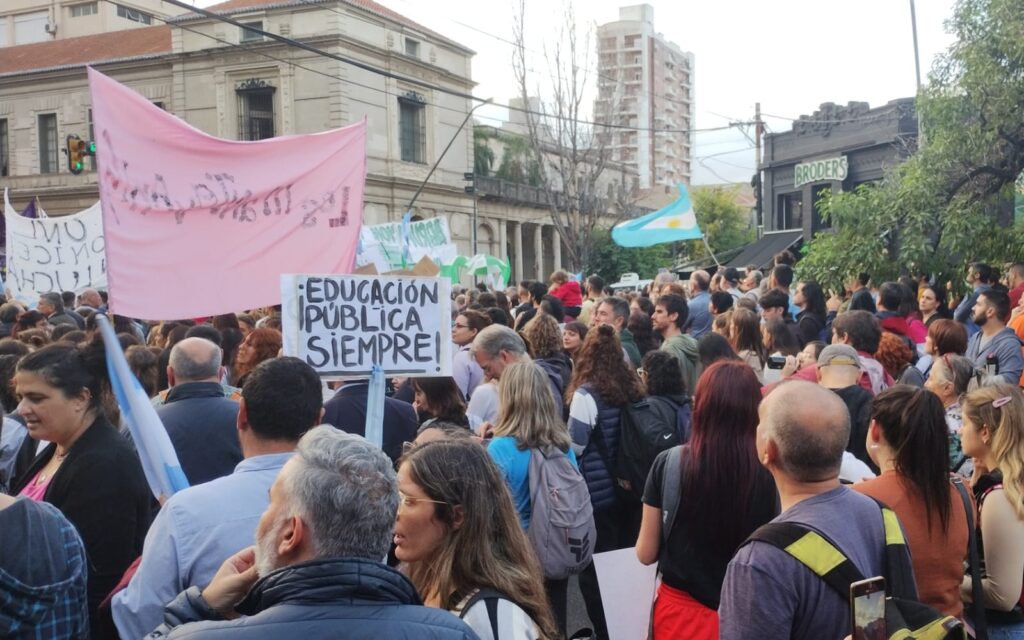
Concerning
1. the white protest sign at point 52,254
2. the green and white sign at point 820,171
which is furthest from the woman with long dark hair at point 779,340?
the green and white sign at point 820,171

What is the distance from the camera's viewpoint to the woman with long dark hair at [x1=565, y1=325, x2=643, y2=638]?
5.35m

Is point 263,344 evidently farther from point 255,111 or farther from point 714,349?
point 255,111

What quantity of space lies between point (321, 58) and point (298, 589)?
41504 millimetres

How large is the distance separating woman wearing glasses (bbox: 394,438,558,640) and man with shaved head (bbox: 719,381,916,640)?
1.71 ft

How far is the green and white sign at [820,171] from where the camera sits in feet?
86.7

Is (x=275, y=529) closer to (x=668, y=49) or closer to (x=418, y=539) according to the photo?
(x=418, y=539)

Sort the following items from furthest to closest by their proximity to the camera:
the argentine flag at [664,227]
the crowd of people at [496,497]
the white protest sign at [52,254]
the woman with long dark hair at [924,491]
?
the argentine flag at [664,227] → the white protest sign at [52,254] → the woman with long dark hair at [924,491] → the crowd of people at [496,497]

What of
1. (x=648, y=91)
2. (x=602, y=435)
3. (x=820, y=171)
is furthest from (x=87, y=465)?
(x=648, y=91)

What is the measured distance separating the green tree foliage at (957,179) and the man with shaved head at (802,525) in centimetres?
797

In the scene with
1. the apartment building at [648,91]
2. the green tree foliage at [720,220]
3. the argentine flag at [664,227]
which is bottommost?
the argentine flag at [664,227]

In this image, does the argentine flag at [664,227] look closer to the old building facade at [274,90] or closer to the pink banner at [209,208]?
the pink banner at [209,208]

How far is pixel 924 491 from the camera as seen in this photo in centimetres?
332

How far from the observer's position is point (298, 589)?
6.59 feet

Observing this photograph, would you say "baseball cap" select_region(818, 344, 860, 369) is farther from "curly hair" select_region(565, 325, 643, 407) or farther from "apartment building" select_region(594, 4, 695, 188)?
"apartment building" select_region(594, 4, 695, 188)
